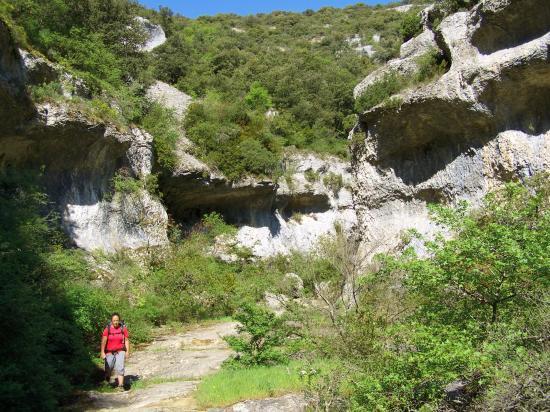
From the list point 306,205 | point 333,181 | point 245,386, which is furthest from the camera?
point 306,205

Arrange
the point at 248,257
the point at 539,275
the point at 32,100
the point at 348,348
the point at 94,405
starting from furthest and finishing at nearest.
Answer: the point at 248,257 → the point at 32,100 → the point at 348,348 → the point at 94,405 → the point at 539,275

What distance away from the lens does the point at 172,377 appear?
29.8 feet

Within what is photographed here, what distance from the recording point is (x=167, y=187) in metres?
22.6

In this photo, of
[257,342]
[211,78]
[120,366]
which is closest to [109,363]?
[120,366]

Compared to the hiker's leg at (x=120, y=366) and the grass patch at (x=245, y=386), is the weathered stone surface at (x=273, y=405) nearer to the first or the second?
the grass patch at (x=245, y=386)

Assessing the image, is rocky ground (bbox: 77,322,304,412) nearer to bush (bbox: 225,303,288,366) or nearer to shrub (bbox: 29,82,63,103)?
bush (bbox: 225,303,288,366)

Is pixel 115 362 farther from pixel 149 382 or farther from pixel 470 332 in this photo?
pixel 470 332

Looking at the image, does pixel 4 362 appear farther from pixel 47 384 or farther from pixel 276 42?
pixel 276 42

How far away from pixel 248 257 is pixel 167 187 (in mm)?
5317

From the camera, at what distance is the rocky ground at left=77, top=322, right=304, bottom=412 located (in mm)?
6437

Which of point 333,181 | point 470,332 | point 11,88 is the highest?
point 11,88

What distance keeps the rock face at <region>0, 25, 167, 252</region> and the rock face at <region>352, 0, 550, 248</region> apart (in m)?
9.56

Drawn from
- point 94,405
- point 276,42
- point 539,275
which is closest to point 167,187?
point 94,405

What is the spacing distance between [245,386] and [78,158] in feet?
41.7
